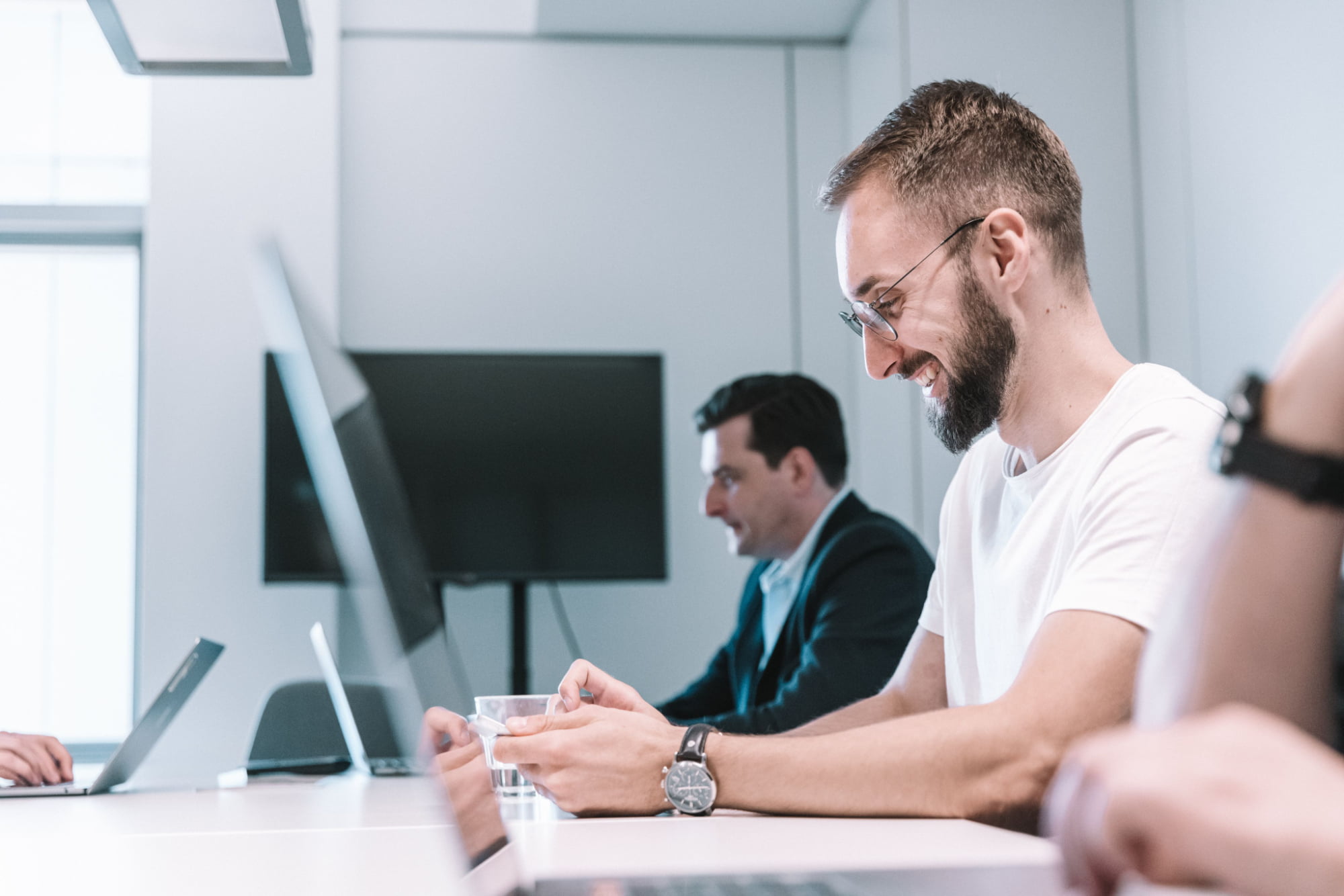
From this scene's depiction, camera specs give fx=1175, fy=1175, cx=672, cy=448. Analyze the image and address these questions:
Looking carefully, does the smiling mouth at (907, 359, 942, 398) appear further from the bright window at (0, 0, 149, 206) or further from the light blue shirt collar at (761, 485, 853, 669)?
the bright window at (0, 0, 149, 206)

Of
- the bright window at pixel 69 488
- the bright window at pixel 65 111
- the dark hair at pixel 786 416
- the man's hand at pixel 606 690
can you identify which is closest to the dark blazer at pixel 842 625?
the dark hair at pixel 786 416

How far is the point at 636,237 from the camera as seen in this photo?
3.70 metres

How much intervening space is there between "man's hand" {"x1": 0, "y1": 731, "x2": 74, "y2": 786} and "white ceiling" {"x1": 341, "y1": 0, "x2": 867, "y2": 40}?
259cm

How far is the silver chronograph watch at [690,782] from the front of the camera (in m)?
1.08

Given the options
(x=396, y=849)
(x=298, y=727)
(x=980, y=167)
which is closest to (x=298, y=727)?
(x=298, y=727)

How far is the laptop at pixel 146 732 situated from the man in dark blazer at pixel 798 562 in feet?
Result: 3.33

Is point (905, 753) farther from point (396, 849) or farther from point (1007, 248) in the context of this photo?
point (1007, 248)

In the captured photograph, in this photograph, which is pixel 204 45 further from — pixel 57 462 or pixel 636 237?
pixel 57 462

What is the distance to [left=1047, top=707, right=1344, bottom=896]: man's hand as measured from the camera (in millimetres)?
364

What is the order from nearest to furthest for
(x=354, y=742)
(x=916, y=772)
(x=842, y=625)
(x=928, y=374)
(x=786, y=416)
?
1. (x=916, y=772)
2. (x=928, y=374)
3. (x=354, y=742)
4. (x=842, y=625)
5. (x=786, y=416)

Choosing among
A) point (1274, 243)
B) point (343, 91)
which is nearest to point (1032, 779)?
point (1274, 243)

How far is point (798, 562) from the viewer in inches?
110

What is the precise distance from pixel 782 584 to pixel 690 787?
179 centimetres

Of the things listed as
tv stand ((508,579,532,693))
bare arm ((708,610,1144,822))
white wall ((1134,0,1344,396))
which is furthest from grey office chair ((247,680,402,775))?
white wall ((1134,0,1344,396))
